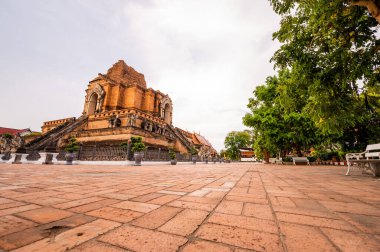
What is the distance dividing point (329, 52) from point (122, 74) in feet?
102

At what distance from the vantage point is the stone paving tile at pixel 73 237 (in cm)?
106

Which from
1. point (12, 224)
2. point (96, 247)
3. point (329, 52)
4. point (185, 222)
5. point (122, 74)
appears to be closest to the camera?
point (96, 247)

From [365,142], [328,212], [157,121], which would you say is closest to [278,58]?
[328,212]

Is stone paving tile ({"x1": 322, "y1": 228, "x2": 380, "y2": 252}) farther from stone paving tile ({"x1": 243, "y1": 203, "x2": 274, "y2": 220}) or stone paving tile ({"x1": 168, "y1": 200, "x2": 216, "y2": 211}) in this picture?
stone paving tile ({"x1": 168, "y1": 200, "x2": 216, "y2": 211})

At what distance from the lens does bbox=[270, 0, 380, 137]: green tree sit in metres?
6.23

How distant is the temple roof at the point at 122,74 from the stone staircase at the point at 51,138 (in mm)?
10605

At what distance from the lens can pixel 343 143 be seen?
2055 cm

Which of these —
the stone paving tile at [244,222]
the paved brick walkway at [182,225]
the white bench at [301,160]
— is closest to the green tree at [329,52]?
the paved brick walkway at [182,225]

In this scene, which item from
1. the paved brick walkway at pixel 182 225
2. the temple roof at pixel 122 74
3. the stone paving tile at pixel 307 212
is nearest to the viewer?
the paved brick walkway at pixel 182 225

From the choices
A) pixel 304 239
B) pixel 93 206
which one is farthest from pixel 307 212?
pixel 93 206

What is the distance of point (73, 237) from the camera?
3.95 ft

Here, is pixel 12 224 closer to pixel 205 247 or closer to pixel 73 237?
pixel 73 237

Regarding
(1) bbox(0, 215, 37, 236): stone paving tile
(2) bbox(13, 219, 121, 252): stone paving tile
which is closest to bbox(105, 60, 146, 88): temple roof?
(1) bbox(0, 215, 37, 236): stone paving tile

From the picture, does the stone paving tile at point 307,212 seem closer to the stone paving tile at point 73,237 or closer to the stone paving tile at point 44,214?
the stone paving tile at point 73,237
